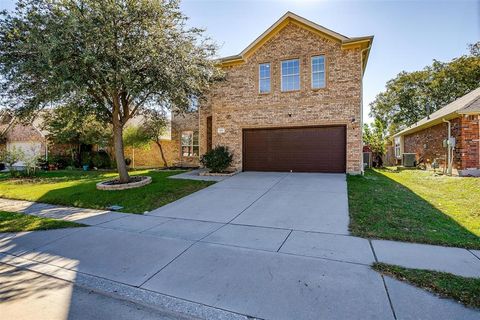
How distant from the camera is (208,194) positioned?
29.6 feet

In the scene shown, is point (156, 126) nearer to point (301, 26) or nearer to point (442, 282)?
point (301, 26)

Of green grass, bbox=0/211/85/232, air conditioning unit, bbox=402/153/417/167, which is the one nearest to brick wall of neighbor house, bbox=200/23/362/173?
green grass, bbox=0/211/85/232

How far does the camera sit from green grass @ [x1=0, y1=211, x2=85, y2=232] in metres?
6.11

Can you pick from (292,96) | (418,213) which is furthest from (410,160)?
(418,213)

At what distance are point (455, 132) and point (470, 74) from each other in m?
19.6

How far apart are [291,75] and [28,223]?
11765 millimetres

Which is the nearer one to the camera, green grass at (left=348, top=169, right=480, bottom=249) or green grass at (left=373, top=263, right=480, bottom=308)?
green grass at (left=373, top=263, right=480, bottom=308)

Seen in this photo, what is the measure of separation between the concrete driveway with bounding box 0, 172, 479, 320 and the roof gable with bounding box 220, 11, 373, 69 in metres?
8.12

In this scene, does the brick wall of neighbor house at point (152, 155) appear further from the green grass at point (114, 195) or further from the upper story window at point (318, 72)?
the upper story window at point (318, 72)

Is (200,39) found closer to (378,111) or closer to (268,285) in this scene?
(268,285)

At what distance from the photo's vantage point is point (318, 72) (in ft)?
41.0

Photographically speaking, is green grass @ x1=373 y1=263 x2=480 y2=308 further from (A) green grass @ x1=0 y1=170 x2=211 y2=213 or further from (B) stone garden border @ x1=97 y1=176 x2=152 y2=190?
(B) stone garden border @ x1=97 y1=176 x2=152 y2=190

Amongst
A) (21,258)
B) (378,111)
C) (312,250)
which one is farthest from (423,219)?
(378,111)

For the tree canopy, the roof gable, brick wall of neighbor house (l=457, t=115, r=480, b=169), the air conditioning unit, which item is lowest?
the air conditioning unit
